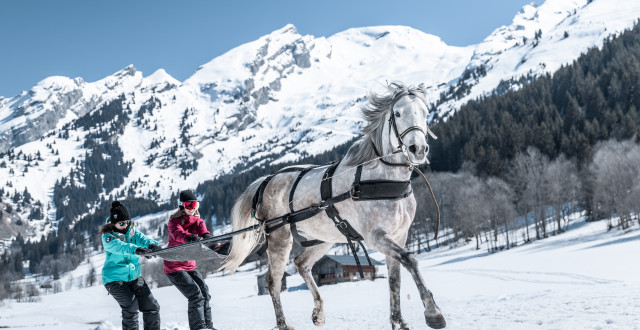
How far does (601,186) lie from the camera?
66125 millimetres

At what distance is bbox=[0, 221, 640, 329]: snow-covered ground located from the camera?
28.1ft

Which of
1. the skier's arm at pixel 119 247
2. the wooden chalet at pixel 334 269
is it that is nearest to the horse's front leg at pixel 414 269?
the skier's arm at pixel 119 247

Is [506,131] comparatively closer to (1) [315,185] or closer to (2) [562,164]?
(2) [562,164]

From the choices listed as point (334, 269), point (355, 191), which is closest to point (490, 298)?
point (355, 191)

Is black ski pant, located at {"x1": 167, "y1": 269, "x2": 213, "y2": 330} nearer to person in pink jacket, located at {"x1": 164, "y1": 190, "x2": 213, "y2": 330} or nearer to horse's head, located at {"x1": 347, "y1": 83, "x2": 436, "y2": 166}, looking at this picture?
person in pink jacket, located at {"x1": 164, "y1": 190, "x2": 213, "y2": 330}

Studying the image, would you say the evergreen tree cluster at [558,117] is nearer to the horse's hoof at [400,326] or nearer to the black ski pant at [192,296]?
the horse's hoof at [400,326]

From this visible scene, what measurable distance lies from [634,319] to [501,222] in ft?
232

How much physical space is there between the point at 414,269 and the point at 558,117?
113 m

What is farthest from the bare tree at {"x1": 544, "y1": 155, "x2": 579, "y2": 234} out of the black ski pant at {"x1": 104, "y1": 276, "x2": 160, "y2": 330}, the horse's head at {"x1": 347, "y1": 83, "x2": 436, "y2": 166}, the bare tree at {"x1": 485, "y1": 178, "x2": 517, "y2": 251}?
the black ski pant at {"x1": 104, "y1": 276, "x2": 160, "y2": 330}

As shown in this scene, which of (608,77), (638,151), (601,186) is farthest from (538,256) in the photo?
(608,77)

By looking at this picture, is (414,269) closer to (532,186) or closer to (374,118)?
(374,118)

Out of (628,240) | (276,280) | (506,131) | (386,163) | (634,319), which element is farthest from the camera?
(506,131)

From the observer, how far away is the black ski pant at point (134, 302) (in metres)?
6.91

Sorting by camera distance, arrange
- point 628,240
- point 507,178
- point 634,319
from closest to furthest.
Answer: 1. point 634,319
2. point 628,240
3. point 507,178
